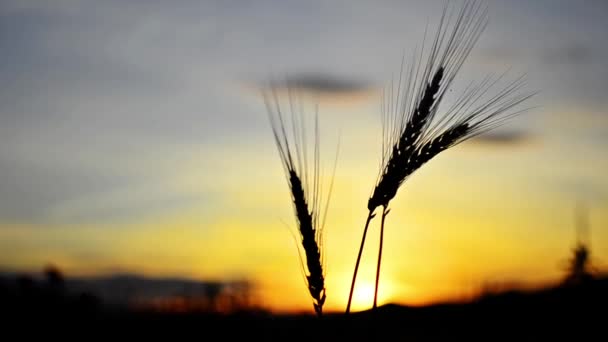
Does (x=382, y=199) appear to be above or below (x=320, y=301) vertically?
above

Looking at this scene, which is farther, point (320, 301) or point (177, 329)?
point (177, 329)

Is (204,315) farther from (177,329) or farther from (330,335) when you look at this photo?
(330,335)

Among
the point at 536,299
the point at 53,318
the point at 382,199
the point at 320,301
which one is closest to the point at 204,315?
the point at 53,318

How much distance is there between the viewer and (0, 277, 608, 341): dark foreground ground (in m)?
5.43

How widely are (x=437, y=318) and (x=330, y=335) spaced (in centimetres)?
104

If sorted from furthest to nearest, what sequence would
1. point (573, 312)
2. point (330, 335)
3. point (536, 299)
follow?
point (536, 299) → point (573, 312) → point (330, 335)

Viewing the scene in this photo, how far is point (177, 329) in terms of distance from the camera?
584 centimetres

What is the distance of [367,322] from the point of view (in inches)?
220

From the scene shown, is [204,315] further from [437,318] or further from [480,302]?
[480,302]

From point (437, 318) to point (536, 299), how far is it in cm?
90

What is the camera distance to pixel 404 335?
18.1ft

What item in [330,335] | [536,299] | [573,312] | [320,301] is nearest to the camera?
[320,301]

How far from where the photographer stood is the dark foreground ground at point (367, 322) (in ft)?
17.8

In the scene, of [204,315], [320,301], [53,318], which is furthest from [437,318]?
[53,318]
